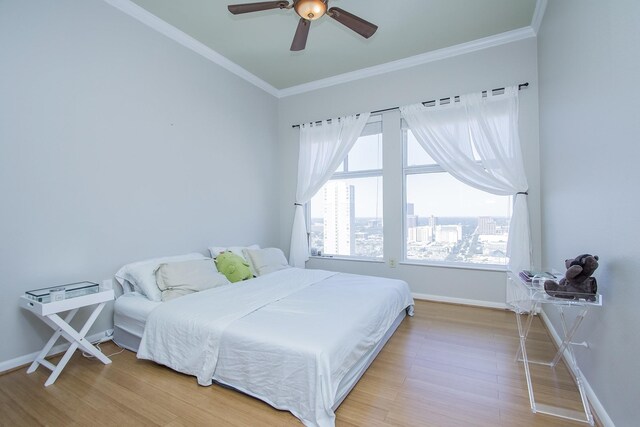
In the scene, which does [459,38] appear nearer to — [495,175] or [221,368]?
[495,175]

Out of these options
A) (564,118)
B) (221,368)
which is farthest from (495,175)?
(221,368)

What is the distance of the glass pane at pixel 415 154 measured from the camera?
3.77 metres

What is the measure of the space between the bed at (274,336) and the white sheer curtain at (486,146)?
5.31 feet

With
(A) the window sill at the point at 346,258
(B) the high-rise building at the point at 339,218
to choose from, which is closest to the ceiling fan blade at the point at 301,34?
(B) the high-rise building at the point at 339,218

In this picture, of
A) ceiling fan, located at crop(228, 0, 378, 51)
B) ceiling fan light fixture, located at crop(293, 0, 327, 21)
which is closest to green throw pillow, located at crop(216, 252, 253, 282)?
ceiling fan, located at crop(228, 0, 378, 51)

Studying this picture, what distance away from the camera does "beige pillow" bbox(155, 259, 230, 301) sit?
249 cm

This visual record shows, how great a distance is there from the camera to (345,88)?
4.21 m

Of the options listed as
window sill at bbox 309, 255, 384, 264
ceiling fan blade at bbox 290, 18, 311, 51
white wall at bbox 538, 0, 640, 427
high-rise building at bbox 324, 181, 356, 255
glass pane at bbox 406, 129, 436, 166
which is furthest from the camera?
high-rise building at bbox 324, 181, 356, 255

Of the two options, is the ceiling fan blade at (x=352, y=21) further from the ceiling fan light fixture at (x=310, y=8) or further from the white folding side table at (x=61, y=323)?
the white folding side table at (x=61, y=323)

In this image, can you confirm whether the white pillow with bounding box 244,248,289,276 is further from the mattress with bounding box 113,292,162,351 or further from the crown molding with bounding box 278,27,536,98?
the crown molding with bounding box 278,27,536,98

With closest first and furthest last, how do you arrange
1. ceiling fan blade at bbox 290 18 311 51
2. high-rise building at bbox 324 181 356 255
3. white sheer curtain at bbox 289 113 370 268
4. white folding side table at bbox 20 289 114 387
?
white folding side table at bbox 20 289 114 387, ceiling fan blade at bbox 290 18 311 51, white sheer curtain at bbox 289 113 370 268, high-rise building at bbox 324 181 356 255

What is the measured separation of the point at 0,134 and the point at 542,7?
4.65 m

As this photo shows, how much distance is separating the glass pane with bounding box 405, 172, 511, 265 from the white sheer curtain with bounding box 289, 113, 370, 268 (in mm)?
1066

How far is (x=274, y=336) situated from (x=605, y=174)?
6.66ft
